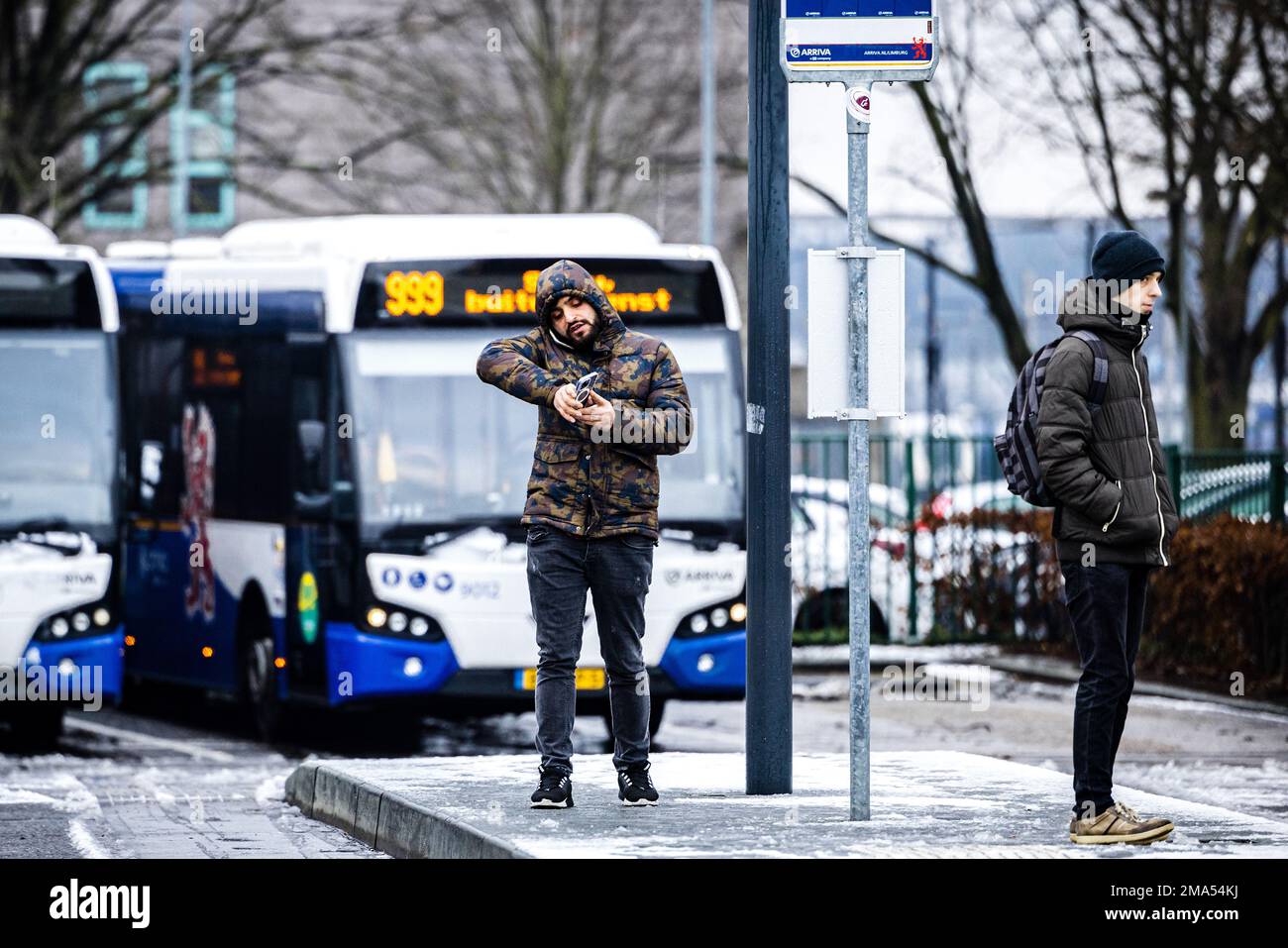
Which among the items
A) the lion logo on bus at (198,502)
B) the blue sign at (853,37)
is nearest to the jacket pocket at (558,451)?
the blue sign at (853,37)

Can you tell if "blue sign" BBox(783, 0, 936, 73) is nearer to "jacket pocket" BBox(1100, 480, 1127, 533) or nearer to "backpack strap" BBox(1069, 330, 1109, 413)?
"backpack strap" BBox(1069, 330, 1109, 413)

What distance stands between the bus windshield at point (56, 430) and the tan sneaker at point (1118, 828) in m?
7.23

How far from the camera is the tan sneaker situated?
793cm

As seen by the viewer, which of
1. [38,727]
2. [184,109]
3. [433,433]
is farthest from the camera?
[184,109]

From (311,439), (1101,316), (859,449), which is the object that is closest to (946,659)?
(311,439)

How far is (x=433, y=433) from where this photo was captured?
13.4m

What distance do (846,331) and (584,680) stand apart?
5244 mm

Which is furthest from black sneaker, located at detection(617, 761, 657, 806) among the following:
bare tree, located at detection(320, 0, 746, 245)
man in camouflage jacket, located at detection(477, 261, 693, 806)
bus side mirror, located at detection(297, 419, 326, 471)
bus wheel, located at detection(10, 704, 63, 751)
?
bare tree, located at detection(320, 0, 746, 245)

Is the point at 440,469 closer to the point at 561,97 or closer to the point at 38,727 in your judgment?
the point at 38,727

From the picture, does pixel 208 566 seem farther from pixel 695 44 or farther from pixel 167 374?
pixel 695 44

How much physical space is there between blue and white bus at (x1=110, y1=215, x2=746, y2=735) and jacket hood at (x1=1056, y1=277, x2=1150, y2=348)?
543 centimetres

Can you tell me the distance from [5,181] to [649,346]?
18.4 meters

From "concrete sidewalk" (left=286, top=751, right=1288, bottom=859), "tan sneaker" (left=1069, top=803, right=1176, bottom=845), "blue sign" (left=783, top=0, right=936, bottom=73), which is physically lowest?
"concrete sidewalk" (left=286, top=751, right=1288, bottom=859)

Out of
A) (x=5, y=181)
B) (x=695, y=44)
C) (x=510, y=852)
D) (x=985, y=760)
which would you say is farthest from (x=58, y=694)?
(x=695, y=44)
